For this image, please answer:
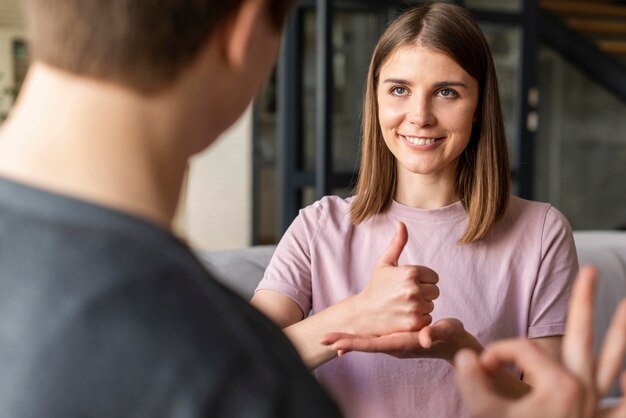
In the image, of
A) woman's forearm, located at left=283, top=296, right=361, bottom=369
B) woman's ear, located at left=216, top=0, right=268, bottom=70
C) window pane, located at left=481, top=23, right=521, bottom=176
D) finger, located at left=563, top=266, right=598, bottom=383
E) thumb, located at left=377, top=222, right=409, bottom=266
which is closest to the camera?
woman's ear, located at left=216, top=0, right=268, bottom=70

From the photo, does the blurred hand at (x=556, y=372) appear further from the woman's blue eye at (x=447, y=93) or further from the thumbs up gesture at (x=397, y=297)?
the woman's blue eye at (x=447, y=93)

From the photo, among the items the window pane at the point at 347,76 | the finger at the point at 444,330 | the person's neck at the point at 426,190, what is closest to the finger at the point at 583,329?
the finger at the point at 444,330

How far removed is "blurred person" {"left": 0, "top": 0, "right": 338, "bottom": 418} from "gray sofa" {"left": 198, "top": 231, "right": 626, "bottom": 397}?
1.48 metres

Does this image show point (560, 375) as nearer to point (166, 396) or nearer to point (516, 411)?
point (516, 411)

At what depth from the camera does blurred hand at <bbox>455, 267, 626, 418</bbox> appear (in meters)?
0.61

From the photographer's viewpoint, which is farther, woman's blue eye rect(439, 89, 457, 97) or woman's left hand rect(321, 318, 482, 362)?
woman's blue eye rect(439, 89, 457, 97)

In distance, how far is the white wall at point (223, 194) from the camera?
22.5ft

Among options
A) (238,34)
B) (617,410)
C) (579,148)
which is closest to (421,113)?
(617,410)

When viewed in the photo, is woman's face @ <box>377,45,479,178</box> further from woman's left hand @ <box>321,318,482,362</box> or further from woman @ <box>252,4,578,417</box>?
woman's left hand @ <box>321,318,482,362</box>

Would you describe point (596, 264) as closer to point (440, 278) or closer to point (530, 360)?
point (440, 278)

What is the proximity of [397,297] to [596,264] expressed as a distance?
4.69ft

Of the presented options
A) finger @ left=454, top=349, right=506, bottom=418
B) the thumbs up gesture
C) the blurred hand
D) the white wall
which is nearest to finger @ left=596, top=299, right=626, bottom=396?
the blurred hand

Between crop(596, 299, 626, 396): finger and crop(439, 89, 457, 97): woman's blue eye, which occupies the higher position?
crop(439, 89, 457, 97): woman's blue eye

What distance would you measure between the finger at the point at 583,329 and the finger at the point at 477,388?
8cm
